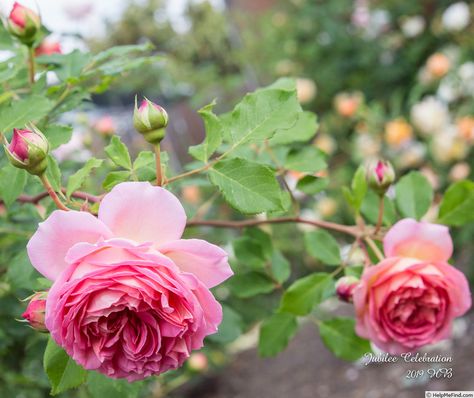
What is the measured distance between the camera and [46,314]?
46 centimetres

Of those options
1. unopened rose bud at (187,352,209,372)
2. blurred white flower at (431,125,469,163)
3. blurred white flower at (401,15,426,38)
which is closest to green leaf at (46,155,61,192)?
unopened rose bud at (187,352,209,372)

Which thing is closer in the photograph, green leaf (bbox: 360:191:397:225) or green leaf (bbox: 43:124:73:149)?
green leaf (bbox: 43:124:73:149)

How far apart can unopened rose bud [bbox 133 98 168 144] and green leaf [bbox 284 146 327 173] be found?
237mm

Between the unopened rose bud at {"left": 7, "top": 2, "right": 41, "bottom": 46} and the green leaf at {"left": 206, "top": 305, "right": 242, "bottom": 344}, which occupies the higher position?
the unopened rose bud at {"left": 7, "top": 2, "right": 41, "bottom": 46}

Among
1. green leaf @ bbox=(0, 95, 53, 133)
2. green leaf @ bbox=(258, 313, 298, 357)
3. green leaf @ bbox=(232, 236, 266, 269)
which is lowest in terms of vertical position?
green leaf @ bbox=(258, 313, 298, 357)

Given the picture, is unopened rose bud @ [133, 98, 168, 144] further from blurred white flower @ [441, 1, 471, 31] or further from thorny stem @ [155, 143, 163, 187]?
blurred white flower @ [441, 1, 471, 31]

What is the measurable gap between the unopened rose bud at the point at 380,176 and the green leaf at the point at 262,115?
0.16m

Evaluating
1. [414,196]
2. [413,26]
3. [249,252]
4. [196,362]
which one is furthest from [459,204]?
[413,26]

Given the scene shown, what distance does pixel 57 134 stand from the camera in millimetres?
612

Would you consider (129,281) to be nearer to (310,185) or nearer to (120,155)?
(120,155)

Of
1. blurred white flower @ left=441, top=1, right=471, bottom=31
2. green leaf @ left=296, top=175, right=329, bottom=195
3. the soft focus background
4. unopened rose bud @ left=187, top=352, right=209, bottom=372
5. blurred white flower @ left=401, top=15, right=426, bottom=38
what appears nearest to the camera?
green leaf @ left=296, top=175, right=329, bottom=195

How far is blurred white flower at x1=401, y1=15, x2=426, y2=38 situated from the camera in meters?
3.14

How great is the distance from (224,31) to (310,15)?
1741 millimetres

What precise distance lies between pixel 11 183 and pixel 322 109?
A: 331 centimetres
